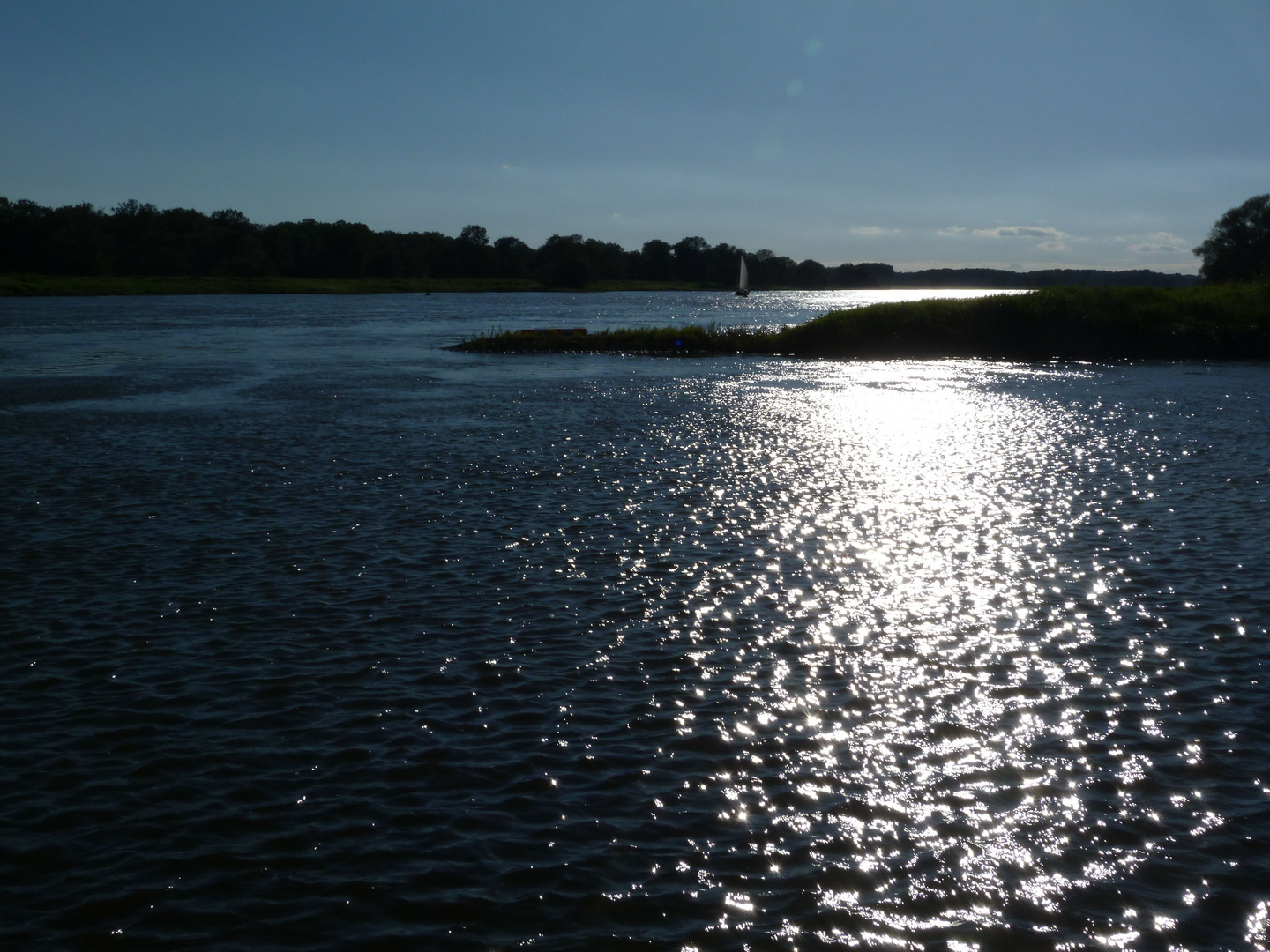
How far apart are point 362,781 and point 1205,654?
1065 centimetres

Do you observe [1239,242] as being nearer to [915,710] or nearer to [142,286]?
[915,710]

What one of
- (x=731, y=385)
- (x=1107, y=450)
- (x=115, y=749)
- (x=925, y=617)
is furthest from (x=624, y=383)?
(x=115, y=749)

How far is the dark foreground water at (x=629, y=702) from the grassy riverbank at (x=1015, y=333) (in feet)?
135

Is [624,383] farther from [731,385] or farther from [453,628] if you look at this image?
[453,628]

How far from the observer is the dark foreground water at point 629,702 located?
8133 millimetres

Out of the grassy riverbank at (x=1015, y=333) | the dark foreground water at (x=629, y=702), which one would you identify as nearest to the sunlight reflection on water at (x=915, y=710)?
the dark foreground water at (x=629, y=702)

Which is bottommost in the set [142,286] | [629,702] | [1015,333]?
[629,702]

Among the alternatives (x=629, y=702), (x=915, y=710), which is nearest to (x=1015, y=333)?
(x=915, y=710)

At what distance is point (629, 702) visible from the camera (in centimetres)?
1188

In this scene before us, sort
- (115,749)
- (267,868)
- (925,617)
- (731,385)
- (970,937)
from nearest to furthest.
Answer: (970,937), (267,868), (115,749), (925,617), (731,385)

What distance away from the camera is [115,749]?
35.0ft

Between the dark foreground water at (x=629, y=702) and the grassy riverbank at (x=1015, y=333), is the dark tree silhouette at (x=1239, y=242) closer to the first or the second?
the grassy riverbank at (x=1015, y=333)

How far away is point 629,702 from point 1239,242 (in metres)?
132

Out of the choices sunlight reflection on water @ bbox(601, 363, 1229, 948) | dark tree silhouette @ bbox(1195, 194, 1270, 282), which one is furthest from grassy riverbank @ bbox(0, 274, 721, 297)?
sunlight reflection on water @ bbox(601, 363, 1229, 948)
